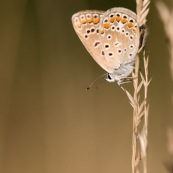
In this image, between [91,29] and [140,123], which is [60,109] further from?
[140,123]

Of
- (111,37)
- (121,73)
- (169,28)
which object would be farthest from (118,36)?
(169,28)

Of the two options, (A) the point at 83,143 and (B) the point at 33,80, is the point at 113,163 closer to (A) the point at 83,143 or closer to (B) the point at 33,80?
(A) the point at 83,143

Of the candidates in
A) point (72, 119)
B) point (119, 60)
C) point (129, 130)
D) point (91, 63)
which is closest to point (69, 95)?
point (72, 119)

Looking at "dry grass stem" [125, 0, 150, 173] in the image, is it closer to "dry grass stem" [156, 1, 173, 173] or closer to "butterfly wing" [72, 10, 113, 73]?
"dry grass stem" [156, 1, 173, 173]

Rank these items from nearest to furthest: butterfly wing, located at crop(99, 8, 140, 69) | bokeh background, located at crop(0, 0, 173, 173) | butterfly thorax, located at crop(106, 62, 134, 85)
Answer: butterfly wing, located at crop(99, 8, 140, 69) < butterfly thorax, located at crop(106, 62, 134, 85) < bokeh background, located at crop(0, 0, 173, 173)

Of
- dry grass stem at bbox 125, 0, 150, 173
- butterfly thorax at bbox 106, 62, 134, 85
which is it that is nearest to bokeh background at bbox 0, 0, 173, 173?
butterfly thorax at bbox 106, 62, 134, 85

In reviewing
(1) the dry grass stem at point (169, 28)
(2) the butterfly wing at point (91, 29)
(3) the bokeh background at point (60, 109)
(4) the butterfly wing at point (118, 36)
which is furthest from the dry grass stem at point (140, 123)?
(3) the bokeh background at point (60, 109)

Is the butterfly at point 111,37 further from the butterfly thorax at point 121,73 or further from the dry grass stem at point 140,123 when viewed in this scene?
the dry grass stem at point 140,123
